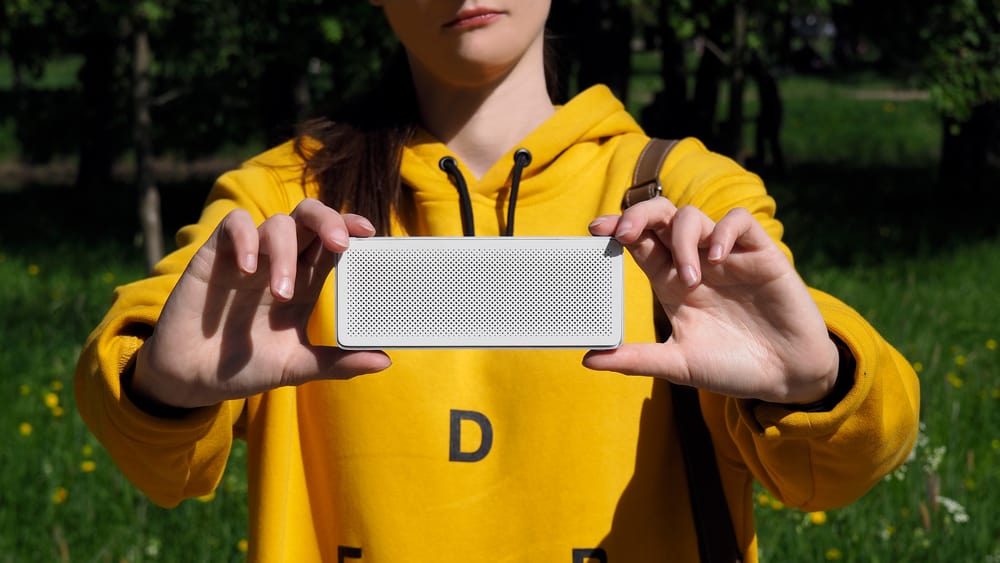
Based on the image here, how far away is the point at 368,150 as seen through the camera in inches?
78.3

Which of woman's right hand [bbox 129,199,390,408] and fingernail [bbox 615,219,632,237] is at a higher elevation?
fingernail [bbox 615,219,632,237]

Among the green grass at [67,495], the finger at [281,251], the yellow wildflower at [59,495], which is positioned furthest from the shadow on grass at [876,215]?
the finger at [281,251]

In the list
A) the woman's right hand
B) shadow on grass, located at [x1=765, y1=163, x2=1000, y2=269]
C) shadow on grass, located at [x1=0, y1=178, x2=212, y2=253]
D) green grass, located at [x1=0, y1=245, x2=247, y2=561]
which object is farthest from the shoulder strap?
shadow on grass, located at [x1=0, y1=178, x2=212, y2=253]

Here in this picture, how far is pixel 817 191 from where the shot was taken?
41.7 ft

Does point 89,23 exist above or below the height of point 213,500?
above

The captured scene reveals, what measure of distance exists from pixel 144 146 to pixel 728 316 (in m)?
6.88

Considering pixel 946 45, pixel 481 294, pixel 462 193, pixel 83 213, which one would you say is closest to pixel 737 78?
pixel 946 45

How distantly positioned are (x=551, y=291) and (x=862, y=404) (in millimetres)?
448

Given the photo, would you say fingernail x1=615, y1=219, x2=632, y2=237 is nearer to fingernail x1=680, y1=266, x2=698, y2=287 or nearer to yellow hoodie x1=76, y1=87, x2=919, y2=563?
fingernail x1=680, y1=266, x2=698, y2=287

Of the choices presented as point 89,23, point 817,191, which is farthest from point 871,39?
point 89,23

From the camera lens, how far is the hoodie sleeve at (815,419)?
1.58m

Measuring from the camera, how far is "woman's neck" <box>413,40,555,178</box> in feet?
6.59

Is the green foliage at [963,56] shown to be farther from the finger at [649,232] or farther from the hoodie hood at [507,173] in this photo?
the finger at [649,232]

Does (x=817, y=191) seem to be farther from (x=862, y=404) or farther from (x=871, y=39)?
(x=862, y=404)
